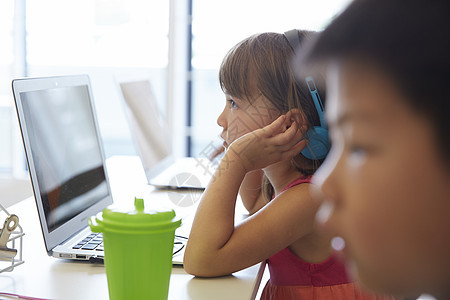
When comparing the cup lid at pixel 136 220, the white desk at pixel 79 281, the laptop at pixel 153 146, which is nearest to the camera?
the cup lid at pixel 136 220

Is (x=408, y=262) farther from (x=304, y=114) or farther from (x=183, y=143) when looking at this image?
(x=183, y=143)

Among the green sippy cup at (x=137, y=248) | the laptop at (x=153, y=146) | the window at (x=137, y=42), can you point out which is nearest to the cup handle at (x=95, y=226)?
the green sippy cup at (x=137, y=248)

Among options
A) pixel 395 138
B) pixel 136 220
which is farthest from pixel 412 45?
pixel 136 220

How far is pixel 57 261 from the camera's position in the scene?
1.07 meters

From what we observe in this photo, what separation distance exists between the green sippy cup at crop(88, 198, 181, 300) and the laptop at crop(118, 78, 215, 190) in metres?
0.93

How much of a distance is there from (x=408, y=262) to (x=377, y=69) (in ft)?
0.44

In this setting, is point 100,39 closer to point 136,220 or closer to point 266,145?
point 266,145

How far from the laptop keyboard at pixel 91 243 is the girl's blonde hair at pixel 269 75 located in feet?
1.38

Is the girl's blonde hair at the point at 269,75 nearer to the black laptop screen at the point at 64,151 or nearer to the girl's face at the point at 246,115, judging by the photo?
the girl's face at the point at 246,115

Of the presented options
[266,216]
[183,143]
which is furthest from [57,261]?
[183,143]

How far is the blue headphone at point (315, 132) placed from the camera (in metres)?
1.07

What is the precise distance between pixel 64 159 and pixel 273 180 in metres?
0.47

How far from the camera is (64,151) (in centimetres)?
122

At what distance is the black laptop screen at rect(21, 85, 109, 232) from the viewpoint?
1105mm
